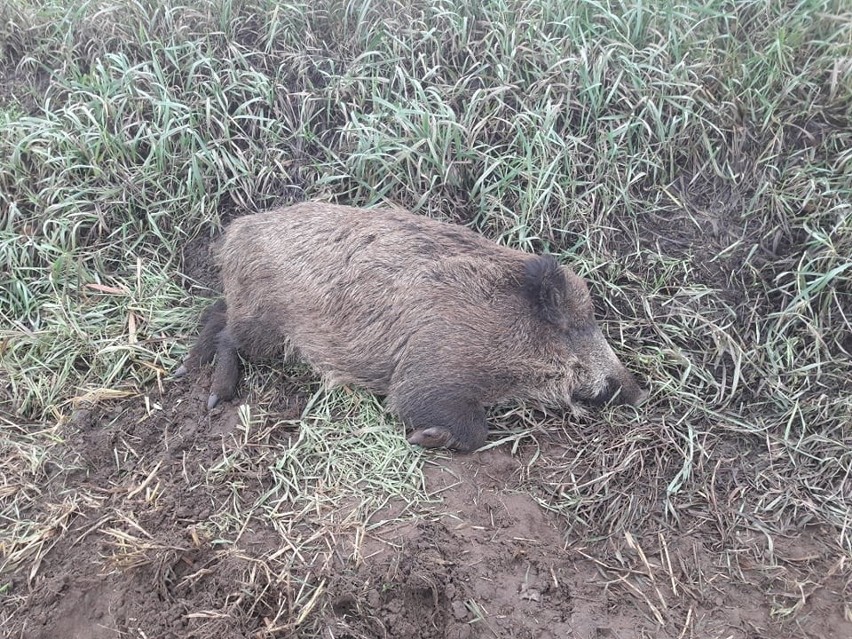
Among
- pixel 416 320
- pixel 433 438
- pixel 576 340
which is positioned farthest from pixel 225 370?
pixel 576 340

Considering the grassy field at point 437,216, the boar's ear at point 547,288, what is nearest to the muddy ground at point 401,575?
the grassy field at point 437,216

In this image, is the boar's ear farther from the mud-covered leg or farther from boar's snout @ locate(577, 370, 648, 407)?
the mud-covered leg

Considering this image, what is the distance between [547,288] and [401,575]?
1.70 metres

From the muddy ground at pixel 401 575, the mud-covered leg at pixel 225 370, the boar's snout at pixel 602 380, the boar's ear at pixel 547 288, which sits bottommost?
the muddy ground at pixel 401 575

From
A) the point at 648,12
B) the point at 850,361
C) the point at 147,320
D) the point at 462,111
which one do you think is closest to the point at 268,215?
the point at 147,320

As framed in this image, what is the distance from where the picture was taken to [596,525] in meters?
3.26

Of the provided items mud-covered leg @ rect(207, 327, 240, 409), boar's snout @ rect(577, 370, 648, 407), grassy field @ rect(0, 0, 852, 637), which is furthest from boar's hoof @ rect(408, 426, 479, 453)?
mud-covered leg @ rect(207, 327, 240, 409)

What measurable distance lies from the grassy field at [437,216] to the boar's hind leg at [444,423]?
125mm

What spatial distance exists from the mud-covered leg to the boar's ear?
1.70 m

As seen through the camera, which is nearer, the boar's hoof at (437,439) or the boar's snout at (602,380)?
the boar's hoof at (437,439)

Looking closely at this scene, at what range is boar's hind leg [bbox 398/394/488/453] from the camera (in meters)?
3.44

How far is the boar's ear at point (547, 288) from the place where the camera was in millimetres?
3645

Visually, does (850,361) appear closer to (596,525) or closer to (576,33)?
(596,525)

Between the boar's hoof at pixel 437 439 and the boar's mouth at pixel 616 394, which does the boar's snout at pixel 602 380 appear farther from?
the boar's hoof at pixel 437 439
